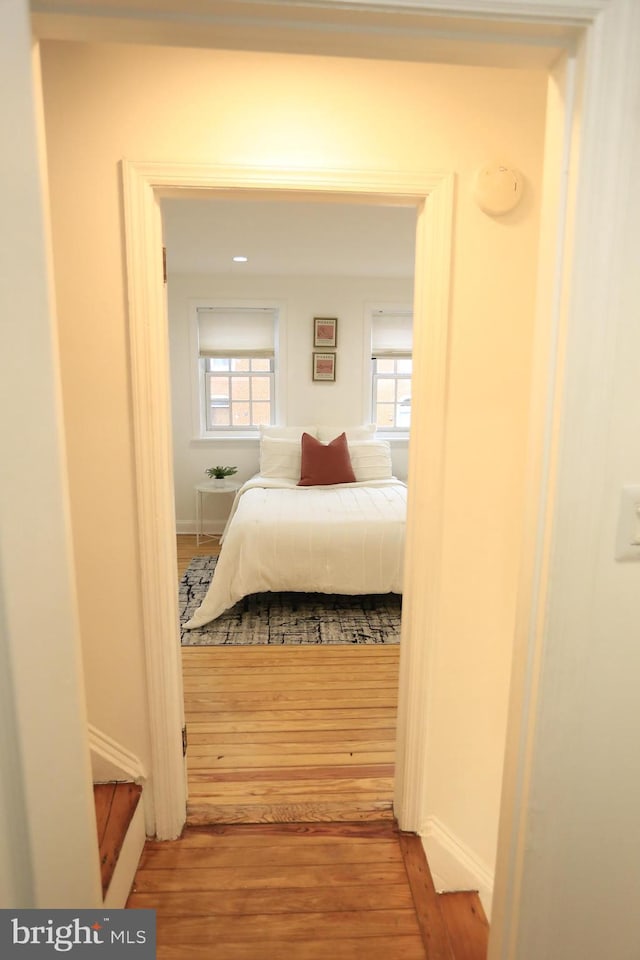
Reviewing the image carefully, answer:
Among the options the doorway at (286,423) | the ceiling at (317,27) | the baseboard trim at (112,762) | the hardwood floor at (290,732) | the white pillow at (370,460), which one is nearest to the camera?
the ceiling at (317,27)

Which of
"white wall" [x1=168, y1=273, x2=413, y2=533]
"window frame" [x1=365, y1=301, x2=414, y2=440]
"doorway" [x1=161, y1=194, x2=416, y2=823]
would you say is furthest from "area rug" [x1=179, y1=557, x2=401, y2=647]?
"window frame" [x1=365, y1=301, x2=414, y2=440]

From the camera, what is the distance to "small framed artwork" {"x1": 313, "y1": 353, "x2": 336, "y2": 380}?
5504 mm

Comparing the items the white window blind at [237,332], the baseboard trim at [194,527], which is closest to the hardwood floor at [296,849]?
the baseboard trim at [194,527]

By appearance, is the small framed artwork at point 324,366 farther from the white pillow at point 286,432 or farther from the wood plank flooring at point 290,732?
the wood plank flooring at point 290,732

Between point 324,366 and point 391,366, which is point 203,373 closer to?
point 324,366

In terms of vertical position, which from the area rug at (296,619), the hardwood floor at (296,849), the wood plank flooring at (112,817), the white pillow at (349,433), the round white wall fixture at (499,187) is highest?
the round white wall fixture at (499,187)

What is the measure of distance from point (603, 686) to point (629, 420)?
1.45 ft

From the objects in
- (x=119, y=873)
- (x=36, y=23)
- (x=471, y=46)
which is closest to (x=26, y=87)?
(x=36, y=23)

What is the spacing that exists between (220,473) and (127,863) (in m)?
3.94

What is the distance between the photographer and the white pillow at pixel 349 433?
5.38 meters

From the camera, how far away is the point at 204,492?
17.9ft

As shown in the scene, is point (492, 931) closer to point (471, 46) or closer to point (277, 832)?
point (277, 832)

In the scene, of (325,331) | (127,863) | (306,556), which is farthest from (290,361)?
(127,863)

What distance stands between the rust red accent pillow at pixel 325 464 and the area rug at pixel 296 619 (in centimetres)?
114
